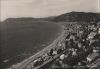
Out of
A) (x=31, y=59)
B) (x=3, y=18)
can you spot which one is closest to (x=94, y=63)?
(x=31, y=59)

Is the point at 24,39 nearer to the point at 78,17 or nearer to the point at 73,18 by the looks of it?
the point at 73,18

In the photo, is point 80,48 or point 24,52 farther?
point 24,52

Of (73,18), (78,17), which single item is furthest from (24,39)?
(78,17)

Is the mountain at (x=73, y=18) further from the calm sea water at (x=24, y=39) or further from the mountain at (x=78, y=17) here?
the calm sea water at (x=24, y=39)

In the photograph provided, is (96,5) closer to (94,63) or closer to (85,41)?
(85,41)

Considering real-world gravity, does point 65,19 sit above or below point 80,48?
above

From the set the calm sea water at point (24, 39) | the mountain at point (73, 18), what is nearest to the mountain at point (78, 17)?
the mountain at point (73, 18)
